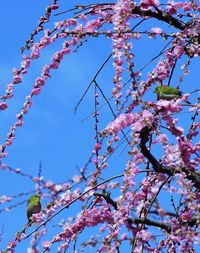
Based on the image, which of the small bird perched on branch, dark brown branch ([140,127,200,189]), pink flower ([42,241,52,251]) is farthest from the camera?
the small bird perched on branch

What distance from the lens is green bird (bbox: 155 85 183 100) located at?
5.52 metres

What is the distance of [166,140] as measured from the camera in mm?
4496

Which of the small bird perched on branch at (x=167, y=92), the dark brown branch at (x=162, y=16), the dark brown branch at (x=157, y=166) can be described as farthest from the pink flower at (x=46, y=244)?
the dark brown branch at (x=162, y=16)

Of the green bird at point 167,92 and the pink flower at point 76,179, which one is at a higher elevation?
the green bird at point 167,92

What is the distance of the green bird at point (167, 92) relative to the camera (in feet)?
18.1

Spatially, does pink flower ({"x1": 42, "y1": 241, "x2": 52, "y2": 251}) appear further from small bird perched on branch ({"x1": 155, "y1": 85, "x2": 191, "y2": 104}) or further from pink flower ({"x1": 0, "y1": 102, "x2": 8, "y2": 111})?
pink flower ({"x1": 0, "y1": 102, "x2": 8, "y2": 111})

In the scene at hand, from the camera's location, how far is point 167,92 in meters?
5.59

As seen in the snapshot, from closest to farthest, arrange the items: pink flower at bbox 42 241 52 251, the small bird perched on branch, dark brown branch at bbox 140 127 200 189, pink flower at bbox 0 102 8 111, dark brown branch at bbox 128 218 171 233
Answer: dark brown branch at bbox 140 127 200 189
dark brown branch at bbox 128 218 171 233
pink flower at bbox 42 241 52 251
the small bird perched on branch
pink flower at bbox 0 102 8 111

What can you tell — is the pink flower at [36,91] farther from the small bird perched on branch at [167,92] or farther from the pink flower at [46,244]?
the pink flower at [46,244]

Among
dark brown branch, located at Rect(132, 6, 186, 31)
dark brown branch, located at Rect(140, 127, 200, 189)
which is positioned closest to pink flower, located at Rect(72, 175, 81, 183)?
dark brown branch, located at Rect(140, 127, 200, 189)

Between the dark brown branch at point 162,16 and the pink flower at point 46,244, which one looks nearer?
the pink flower at point 46,244

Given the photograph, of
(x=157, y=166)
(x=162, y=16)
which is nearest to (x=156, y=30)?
(x=162, y=16)

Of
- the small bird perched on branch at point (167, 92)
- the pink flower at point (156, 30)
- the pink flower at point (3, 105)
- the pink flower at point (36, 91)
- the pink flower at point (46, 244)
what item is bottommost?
the pink flower at point (46, 244)

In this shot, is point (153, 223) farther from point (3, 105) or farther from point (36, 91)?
point (3, 105)
